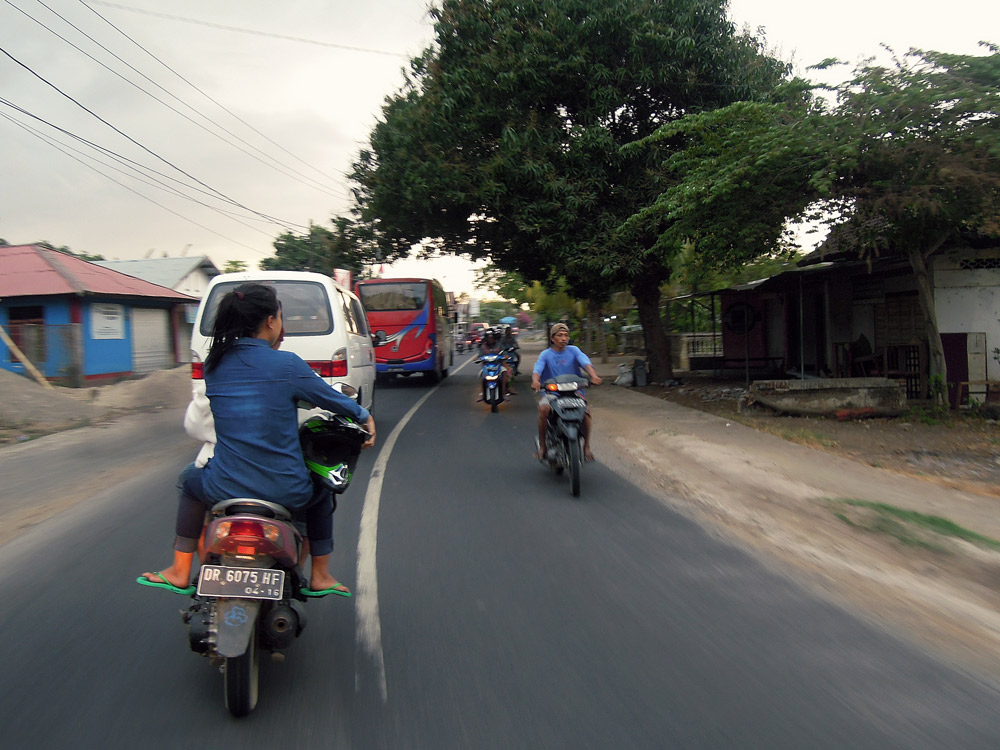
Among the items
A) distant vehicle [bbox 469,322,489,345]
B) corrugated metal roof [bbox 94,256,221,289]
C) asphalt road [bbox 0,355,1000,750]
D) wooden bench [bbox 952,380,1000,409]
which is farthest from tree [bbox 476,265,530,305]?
asphalt road [bbox 0,355,1000,750]

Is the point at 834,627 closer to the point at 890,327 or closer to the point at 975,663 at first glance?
the point at 975,663

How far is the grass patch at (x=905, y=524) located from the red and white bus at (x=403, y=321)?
48.9 ft

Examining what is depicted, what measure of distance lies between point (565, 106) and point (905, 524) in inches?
521

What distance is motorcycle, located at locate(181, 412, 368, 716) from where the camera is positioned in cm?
290

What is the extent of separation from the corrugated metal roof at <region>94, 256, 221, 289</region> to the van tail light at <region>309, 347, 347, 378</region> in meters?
28.1

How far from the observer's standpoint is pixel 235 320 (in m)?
3.27

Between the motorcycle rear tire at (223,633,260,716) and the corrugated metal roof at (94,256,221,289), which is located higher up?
the corrugated metal roof at (94,256,221,289)

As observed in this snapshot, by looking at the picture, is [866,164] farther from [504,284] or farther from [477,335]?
[504,284]

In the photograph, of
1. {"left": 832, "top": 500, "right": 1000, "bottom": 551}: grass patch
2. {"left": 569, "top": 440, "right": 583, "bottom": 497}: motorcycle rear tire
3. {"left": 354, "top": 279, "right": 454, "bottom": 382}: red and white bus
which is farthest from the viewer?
{"left": 354, "top": 279, "right": 454, "bottom": 382}: red and white bus

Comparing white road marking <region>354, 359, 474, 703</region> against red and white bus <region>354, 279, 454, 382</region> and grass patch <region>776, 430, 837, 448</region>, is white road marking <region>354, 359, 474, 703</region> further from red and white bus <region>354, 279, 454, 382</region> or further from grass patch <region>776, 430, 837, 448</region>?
red and white bus <region>354, 279, 454, 382</region>

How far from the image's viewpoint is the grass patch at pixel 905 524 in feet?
18.2

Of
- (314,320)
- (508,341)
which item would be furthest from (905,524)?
(508,341)

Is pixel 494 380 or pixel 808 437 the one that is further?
pixel 494 380

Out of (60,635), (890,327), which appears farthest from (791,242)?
(60,635)
